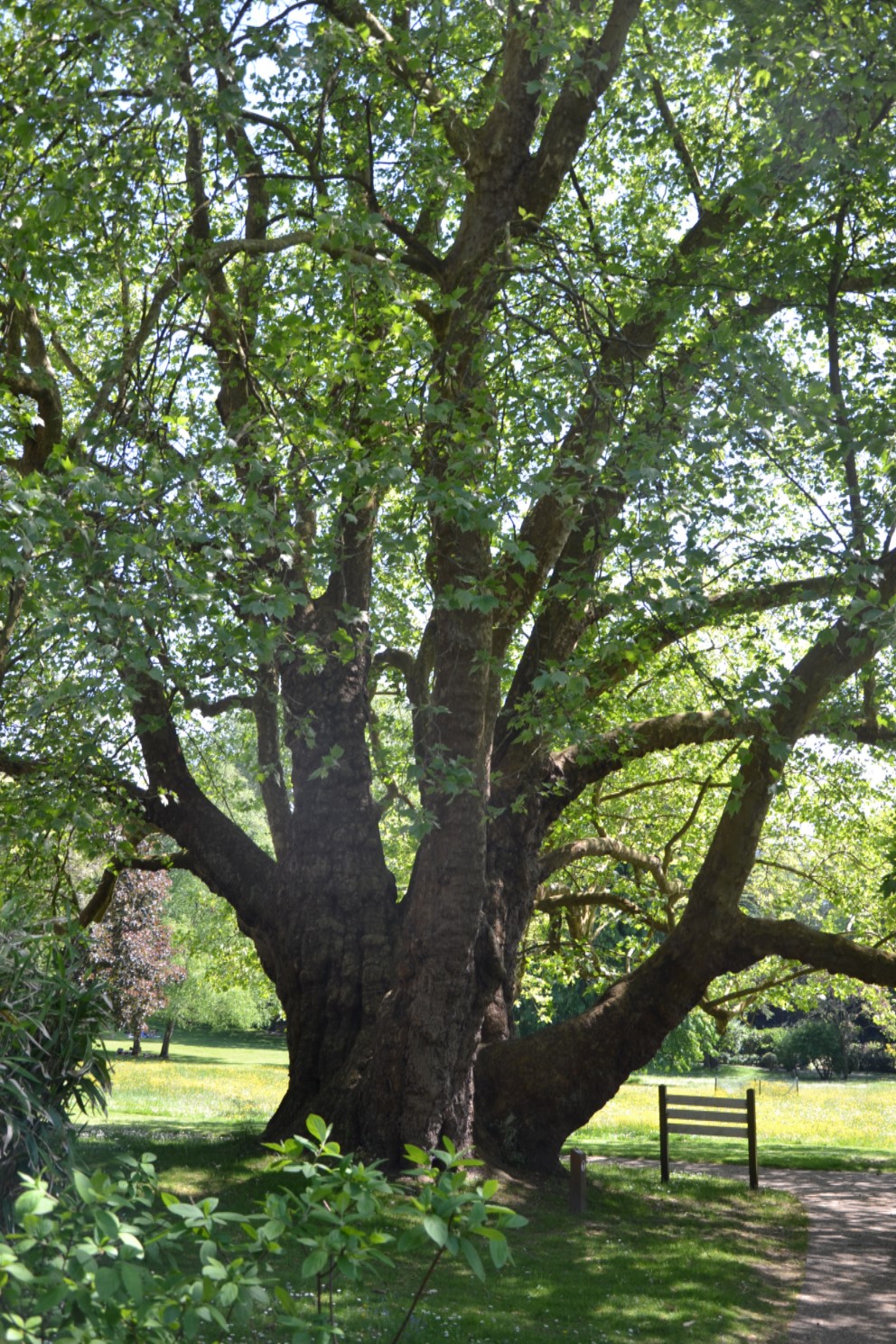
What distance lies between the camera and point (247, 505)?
20.7 ft

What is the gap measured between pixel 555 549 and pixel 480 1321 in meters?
6.77

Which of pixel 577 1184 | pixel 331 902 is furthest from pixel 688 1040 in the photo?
pixel 331 902

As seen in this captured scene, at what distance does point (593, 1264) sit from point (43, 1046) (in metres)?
6.00

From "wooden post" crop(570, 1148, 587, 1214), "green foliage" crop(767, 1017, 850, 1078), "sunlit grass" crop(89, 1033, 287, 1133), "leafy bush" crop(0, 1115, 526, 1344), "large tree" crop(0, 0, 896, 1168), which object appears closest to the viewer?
"leafy bush" crop(0, 1115, 526, 1344)

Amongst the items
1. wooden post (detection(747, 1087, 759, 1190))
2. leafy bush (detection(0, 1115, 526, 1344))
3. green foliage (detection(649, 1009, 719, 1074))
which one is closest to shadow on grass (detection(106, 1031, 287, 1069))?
green foliage (detection(649, 1009, 719, 1074))

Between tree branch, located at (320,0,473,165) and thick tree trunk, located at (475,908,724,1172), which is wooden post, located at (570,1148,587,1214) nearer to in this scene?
thick tree trunk, located at (475,908,724,1172)

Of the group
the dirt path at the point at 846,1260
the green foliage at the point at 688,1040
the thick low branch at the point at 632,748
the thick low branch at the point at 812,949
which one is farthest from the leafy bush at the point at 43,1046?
the green foliage at the point at 688,1040

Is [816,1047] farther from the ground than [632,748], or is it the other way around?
[632,748]

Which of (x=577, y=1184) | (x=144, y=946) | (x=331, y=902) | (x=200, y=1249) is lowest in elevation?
(x=577, y=1184)

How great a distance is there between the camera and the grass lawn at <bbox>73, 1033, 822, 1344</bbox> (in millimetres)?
7398

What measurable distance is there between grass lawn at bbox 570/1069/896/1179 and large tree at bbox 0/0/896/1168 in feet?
20.3

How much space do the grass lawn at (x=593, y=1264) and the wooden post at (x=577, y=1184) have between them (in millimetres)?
128

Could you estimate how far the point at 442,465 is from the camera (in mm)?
8391

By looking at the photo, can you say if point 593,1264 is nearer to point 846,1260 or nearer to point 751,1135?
point 846,1260
